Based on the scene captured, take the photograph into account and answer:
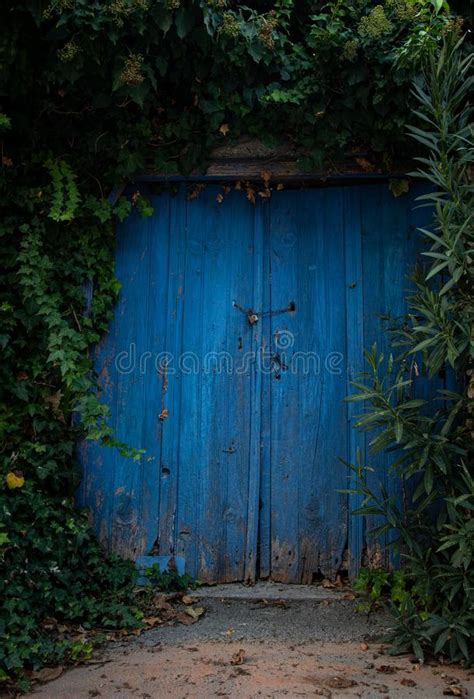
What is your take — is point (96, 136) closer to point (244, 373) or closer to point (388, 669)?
point (244, 373)

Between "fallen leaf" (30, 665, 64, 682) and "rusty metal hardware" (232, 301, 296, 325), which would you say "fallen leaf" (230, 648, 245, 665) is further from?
"rusty metal hardware" (232, 301, 296, 325)

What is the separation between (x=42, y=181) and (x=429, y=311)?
7.44 feet

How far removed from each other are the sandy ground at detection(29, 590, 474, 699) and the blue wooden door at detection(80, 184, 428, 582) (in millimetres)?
435

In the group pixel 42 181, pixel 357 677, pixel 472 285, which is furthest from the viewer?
pixel 42 181

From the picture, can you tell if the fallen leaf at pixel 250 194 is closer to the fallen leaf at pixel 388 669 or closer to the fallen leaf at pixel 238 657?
→ the fallen leaf at pixel 238 657

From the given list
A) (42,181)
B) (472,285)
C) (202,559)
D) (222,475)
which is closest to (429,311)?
(472,285)

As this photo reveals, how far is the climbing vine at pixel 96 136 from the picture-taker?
3.59 metres

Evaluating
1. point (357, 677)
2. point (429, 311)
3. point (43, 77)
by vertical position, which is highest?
point (43, 77)

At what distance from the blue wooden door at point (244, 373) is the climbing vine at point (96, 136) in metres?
0.23

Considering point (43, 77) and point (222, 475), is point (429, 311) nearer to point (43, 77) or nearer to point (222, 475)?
point (222, 475)

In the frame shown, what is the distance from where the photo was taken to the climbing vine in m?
3.59

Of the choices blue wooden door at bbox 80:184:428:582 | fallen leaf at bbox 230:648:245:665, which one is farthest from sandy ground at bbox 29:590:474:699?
blue wooden door at bbox 80:184:428:582

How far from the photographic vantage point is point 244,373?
4.26m

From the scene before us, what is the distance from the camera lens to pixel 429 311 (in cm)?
329
